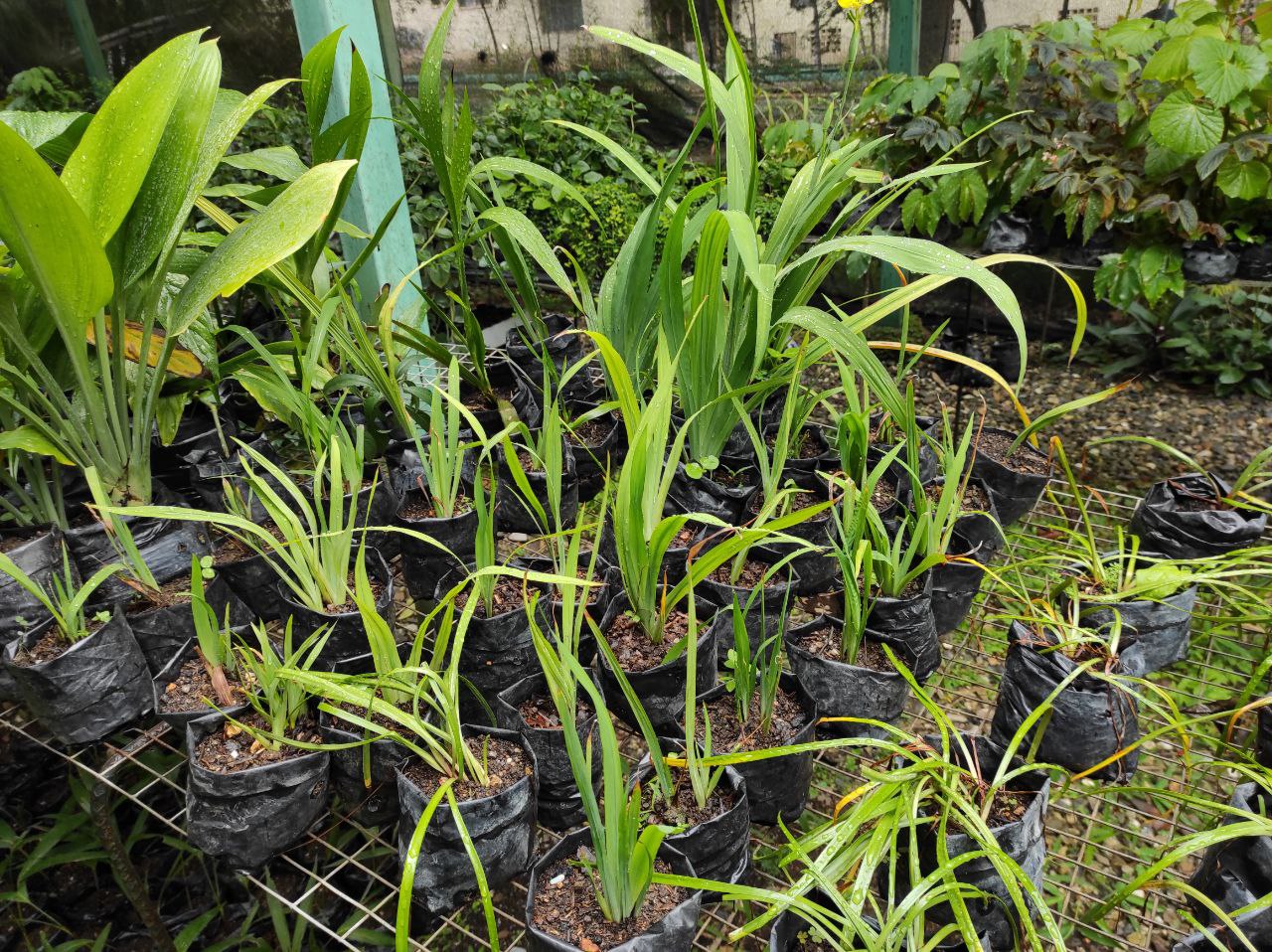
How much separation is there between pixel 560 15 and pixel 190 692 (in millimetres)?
3190

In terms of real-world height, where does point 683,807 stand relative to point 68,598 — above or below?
below

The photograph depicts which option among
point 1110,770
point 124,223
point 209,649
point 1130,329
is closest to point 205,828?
point 209,649

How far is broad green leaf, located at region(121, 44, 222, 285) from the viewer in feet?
3.74

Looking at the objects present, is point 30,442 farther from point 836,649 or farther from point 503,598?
point 836,649

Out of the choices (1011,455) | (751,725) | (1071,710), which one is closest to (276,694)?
(751,725)

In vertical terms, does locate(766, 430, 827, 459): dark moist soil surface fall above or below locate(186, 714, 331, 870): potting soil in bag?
above

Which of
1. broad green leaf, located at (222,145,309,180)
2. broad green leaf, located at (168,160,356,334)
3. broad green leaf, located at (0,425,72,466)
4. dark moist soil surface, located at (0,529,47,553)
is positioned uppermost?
broad green leaf, located at (222,145,309,180)

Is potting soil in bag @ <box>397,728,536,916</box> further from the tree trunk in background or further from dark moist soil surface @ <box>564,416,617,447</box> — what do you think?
the tree trunk in background

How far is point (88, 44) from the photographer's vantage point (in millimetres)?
3994

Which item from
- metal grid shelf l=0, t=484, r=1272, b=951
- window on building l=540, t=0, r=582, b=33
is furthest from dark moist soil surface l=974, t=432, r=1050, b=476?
window on building l=540, t=0, r=582, b=33

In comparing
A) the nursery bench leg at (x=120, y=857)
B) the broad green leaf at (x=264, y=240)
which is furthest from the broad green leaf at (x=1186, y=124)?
the nursery bench leg at (x=120, y=857)

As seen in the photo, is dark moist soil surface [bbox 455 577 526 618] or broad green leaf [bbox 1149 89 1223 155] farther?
broad green leaf [bbox 1149 89 1223 155]

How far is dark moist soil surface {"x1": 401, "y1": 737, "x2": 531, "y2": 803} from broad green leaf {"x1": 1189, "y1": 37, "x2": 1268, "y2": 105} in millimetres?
2089

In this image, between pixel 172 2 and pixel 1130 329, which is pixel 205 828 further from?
pixel 172 2
